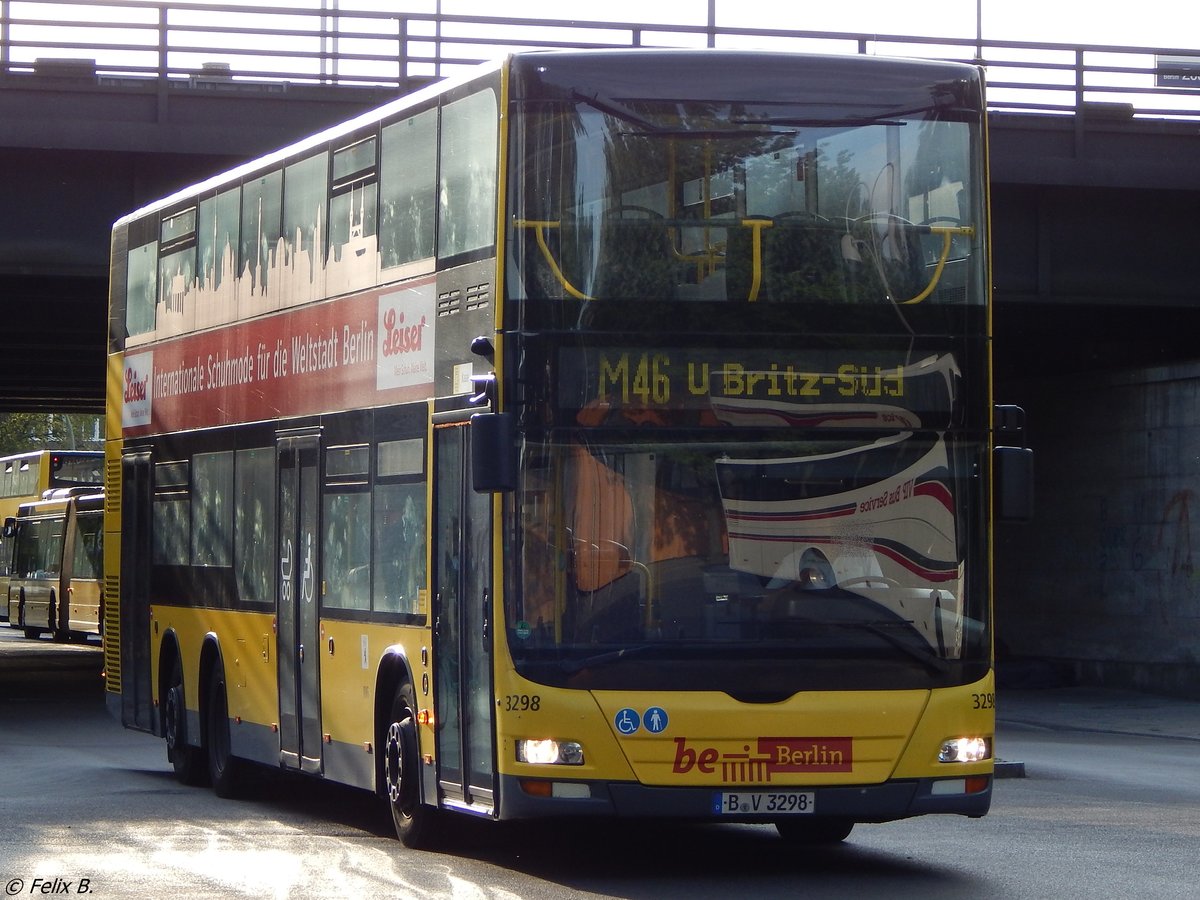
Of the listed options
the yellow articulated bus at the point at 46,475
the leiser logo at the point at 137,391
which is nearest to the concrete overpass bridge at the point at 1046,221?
the leiser logo at the point at 137,391

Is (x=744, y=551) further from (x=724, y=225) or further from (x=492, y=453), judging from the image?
(x=724, y=225)

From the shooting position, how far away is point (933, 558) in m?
10.7

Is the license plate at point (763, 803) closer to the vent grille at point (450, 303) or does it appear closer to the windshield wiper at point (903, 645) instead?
the windshield wiper at point (903, 645)

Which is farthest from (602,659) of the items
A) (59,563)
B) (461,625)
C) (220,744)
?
(59,563)

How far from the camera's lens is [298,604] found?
45.8 feet

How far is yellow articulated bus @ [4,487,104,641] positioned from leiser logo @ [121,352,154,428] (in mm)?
24571

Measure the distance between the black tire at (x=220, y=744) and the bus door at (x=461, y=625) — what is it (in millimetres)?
4563

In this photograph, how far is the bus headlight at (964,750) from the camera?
10.8 meters

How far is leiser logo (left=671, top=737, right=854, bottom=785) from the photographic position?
10.5 metres

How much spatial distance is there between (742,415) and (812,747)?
5.29 feet

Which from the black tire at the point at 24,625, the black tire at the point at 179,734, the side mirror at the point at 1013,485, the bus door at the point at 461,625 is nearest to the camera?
the bus door at the point at 461,625

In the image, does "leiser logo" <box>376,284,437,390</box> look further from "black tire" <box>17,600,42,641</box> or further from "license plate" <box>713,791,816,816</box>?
"black tire" <box>17,600,42,641</box>

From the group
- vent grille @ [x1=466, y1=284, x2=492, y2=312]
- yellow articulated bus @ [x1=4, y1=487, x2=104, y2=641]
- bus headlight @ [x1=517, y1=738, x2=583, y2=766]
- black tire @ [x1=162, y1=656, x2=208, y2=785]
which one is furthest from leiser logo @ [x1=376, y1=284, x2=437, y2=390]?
yellow articulated bus @ [x1=4, y1=487, x2=104, y2=641]

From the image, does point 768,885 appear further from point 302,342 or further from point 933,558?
point 302,342
